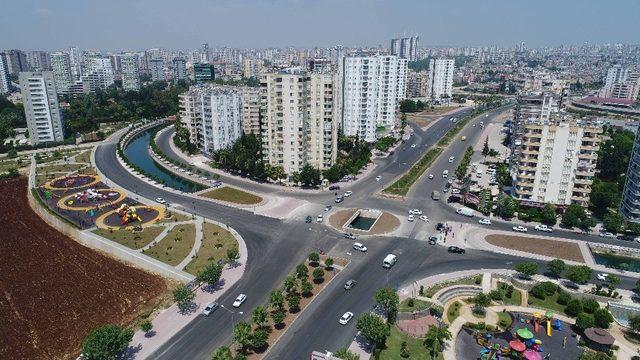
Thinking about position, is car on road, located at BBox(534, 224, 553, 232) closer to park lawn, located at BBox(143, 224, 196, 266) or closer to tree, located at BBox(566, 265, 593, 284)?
tree, located at BBox(566, 265, 593, 284)

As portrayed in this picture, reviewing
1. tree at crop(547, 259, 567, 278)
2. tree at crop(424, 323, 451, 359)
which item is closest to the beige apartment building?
tree at crop(547, 259, 567, 278)

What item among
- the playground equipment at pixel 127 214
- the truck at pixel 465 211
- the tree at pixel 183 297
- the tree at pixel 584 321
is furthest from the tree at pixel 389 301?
the playground equipment at pixel 127 214

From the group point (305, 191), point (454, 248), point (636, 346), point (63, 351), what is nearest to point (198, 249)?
point (63, 351)

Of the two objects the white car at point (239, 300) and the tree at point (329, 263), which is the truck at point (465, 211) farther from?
the white car at point (239, 300)

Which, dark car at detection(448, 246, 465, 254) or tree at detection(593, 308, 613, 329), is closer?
tree at detection(593, 308, 613, 329)

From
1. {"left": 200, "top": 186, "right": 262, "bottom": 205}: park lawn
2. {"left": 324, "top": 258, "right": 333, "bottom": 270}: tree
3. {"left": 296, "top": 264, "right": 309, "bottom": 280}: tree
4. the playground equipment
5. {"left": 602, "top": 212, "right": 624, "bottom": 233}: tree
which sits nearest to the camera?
{"left": 296, "top": 264, "right": 309, "bottom": 280}: tree

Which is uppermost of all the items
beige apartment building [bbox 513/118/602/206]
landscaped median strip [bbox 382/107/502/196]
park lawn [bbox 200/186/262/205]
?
beige apartment building [bbox 513/118/602/206]

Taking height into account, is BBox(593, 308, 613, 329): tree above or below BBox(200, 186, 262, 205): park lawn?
below
